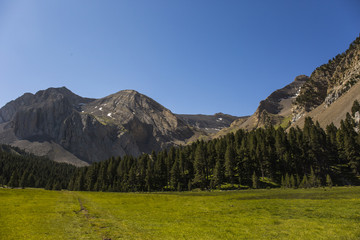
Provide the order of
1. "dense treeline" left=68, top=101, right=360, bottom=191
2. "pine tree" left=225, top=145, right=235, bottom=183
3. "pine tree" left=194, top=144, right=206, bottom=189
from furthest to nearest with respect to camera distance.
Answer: "pine tree" left=194, top=144, right=206, bottom=189 → "pine tree" left=225, top=145, right=235, bottom=183 → "dense treeline" left=68, top=101, right=360, bottom=191

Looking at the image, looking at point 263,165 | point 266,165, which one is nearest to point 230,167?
point 263,165

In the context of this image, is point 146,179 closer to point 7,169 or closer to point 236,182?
point 236,182

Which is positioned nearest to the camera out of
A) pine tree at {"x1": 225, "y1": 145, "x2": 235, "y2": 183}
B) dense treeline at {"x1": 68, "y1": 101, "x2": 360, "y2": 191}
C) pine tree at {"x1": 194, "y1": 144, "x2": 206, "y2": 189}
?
dense treeline at {"x1": 68, "y1": 101, "x2": 360, "y2": 191}

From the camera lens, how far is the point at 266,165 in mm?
94188

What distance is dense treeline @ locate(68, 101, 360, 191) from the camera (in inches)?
3366

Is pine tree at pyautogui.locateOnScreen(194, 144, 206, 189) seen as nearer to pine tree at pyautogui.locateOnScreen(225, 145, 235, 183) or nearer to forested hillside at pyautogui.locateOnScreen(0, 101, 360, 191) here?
forested hillside at pyautogui.locateOnScreen(0, 101, 360, 191)

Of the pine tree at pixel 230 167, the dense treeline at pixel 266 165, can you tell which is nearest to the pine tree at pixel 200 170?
the dense treeline at pixel 266 165

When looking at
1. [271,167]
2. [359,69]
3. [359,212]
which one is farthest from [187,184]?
[359,69]

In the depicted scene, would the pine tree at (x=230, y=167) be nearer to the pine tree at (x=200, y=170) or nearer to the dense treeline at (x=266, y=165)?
the dense treeline at (x=266, y=165)

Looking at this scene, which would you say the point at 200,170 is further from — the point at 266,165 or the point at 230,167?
the point at 266,165

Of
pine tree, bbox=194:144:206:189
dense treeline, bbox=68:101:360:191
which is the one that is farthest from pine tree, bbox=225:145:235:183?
pine tree, bbox=194:144:206:189

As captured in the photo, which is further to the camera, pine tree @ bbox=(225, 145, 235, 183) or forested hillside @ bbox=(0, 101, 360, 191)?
pine tree @ bbox=(225, 145, 235, 183)

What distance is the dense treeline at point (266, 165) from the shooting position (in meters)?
85.5

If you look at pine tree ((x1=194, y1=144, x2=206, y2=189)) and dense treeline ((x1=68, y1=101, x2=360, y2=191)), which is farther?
pine tree ((x1=194, y1=144, x2=206, y2=189))
